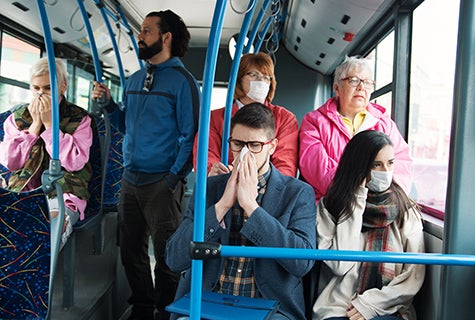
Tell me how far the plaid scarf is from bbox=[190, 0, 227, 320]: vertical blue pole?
849 millimetres

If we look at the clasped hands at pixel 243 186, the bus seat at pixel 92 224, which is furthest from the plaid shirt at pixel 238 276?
the bus seat at pixel 92 224

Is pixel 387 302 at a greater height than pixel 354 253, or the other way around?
pixel 354 253

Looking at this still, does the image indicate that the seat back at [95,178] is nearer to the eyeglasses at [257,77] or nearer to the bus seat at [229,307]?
the eyeglasses at [257,77]

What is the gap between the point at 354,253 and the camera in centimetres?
135

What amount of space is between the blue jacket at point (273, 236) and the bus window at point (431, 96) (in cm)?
95

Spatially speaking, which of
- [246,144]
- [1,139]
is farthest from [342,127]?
[1,139]

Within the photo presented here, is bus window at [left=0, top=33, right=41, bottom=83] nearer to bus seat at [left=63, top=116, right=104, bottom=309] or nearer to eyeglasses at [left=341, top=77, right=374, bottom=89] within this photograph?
bus seat at [left=63, top=116, right=104, bottom=309]

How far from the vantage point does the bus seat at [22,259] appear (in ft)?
6.88

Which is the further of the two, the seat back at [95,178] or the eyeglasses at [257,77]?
the seat back at [95,178]

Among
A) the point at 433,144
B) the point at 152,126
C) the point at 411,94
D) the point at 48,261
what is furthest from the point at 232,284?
the point at 411,94

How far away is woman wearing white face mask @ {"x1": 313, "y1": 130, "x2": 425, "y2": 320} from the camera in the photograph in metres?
1.92

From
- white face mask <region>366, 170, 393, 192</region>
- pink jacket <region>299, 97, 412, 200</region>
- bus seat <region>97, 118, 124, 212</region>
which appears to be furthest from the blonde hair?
bus seat <region>97, 118, 124, 212</region>

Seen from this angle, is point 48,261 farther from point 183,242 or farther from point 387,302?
point 387,302

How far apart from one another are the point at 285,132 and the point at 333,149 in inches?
10.6
